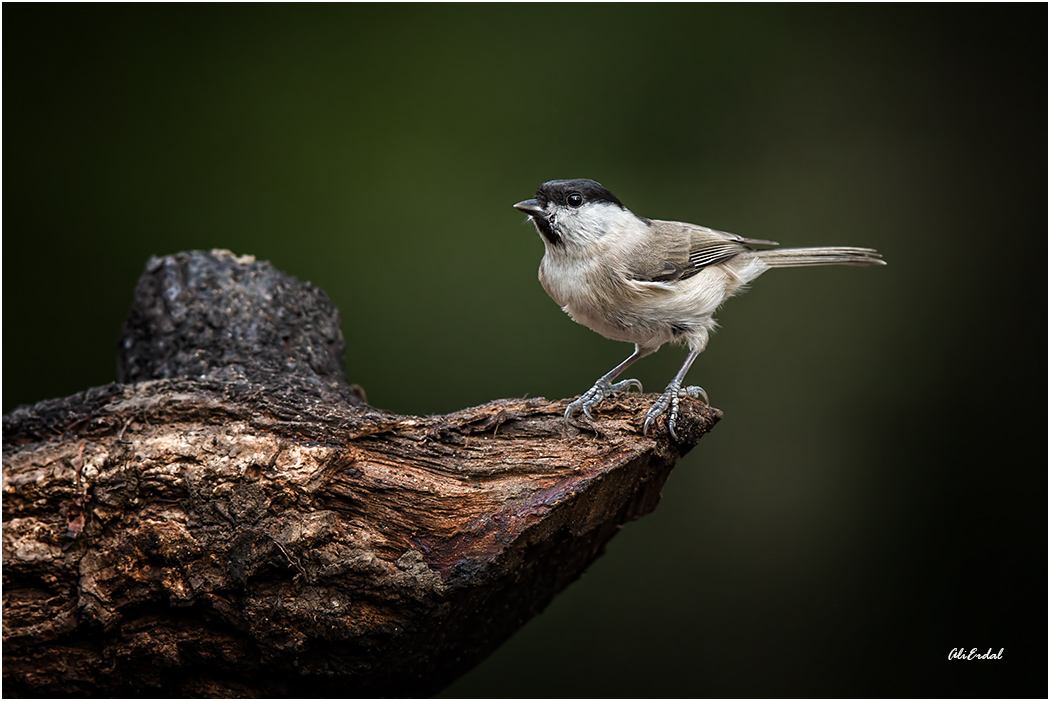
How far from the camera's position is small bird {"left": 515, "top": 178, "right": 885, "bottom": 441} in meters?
2.18

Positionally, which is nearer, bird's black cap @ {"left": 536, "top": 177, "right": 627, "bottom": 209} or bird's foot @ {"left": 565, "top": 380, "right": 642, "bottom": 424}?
bird's foot @ {"left": 565, "top": 380, "right": 642, "bottom": 424}

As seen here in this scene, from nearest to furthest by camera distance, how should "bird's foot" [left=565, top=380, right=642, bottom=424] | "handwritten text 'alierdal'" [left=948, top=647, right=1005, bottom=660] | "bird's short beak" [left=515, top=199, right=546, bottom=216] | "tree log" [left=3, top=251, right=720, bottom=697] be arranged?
"tree log" [left=3, top=251, right=720, bottom=697]
"bird's foot" [left=565, top=380, right=642, bottom=424]
"bird's short beak" [left=515, top=199, right=546, bottom=216]
"handwritten text 'alierdal'" [left=948, top=647, right=1005, bottom=660]

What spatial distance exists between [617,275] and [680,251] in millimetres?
291

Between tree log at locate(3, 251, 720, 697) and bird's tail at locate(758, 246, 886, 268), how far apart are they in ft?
2.69

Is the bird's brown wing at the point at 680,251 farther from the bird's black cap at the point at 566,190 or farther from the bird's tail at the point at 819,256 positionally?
the bird's black cap at the point at 566,190

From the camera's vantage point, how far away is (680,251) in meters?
2.35

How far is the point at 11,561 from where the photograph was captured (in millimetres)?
1917

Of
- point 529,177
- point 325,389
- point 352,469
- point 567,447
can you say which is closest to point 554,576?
point 567,447

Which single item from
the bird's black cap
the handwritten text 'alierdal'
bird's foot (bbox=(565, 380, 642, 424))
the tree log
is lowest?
the handwritten text 'alierdal'

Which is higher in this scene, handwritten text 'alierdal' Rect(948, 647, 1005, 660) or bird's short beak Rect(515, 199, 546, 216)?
bird's short beak Rect(515, 199, 546, 216)

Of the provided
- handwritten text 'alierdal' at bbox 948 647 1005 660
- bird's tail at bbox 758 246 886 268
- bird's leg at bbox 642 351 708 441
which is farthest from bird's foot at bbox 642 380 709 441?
handwritten text 'alierdal' at bbox 948 647 1005 660

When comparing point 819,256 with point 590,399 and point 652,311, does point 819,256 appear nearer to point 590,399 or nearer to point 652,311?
point 652,311

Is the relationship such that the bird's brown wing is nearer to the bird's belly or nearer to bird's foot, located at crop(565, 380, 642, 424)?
the bird's belly

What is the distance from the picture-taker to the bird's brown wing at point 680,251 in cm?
225
